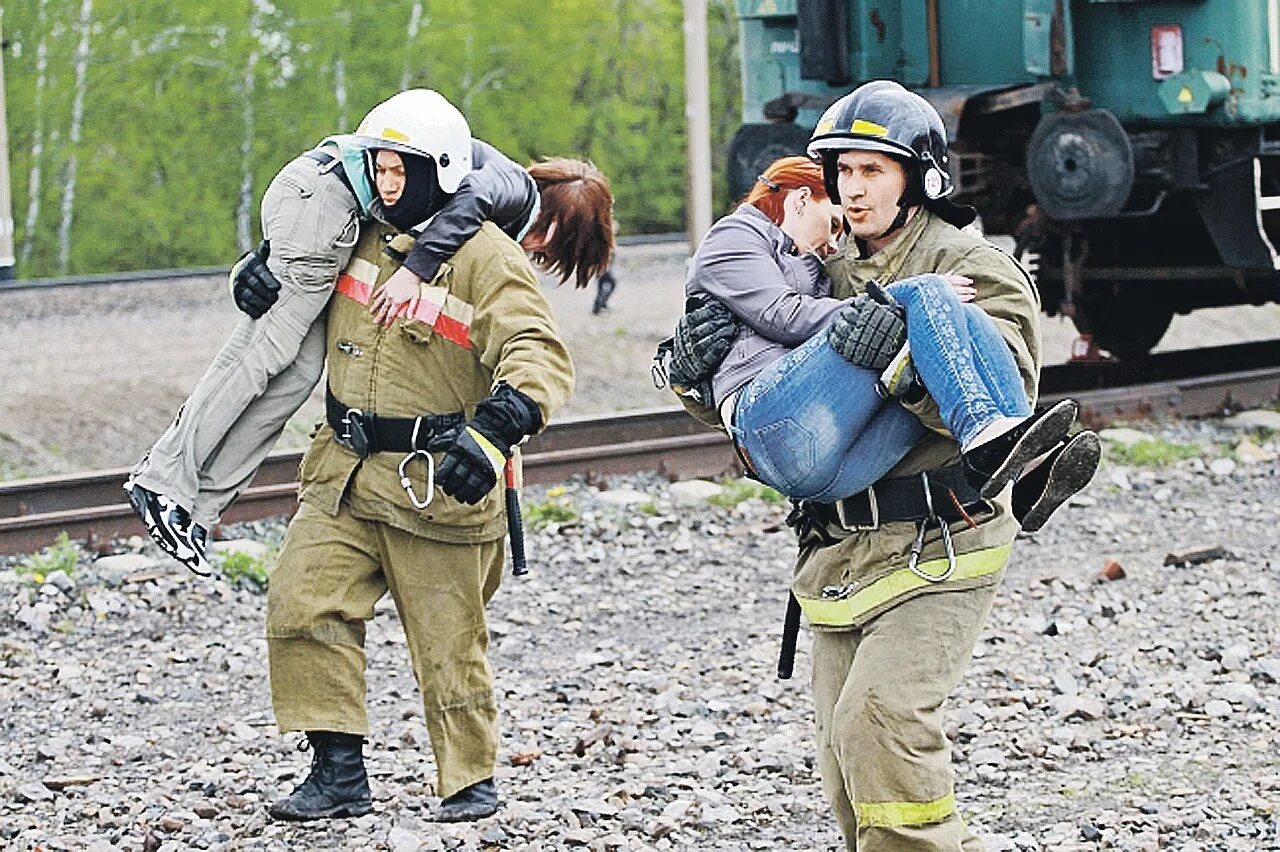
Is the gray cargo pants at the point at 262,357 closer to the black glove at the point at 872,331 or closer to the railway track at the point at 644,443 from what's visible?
the black glove at the point at 872,331

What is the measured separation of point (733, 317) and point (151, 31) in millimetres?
21908

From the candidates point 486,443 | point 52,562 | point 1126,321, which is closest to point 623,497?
point 52,562

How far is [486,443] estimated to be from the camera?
4.98 meters

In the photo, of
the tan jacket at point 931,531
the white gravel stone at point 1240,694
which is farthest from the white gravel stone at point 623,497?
the tan jacket at point 931,531

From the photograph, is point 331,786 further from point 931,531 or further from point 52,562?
point 52,562

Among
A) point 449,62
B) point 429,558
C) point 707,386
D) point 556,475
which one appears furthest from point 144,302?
point 707,386

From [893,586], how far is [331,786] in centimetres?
203

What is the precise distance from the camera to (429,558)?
549 centimetres

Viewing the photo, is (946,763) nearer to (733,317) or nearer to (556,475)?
(733,317)

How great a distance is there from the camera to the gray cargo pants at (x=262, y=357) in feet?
17.8

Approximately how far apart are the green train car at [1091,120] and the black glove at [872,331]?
→ 775 cm

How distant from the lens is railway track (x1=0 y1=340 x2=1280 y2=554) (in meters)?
8.91

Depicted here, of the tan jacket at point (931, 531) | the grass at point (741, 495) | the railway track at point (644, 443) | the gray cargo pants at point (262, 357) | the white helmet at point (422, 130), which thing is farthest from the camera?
the grass at point (741, 495)

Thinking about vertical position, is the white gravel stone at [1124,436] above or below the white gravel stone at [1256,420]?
above
